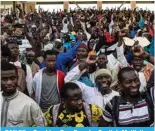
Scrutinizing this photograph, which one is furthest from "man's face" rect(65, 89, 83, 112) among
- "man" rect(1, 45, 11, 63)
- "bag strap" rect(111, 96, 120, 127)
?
"man" rect(1, 45, 11, 63)

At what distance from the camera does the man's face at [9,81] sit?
328 centimetres

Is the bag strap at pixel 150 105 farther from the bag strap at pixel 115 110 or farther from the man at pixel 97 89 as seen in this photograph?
the man at pixel 97 89

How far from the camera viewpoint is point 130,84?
10.1 ft

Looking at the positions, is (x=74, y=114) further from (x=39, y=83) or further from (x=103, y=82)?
(x=39, y=83)

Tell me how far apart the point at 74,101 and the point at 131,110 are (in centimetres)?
53

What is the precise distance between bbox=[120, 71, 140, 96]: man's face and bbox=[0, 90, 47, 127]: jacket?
2.14 ft

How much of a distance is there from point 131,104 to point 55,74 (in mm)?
1566

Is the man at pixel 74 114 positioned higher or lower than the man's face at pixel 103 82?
lower

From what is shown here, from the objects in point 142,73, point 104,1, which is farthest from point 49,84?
point 104,1

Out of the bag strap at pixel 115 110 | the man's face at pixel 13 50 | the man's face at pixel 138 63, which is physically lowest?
the bag strap at pixel 115 110

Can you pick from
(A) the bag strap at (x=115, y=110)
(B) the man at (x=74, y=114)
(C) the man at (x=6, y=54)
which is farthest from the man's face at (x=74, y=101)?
(C) the man at (x=6, y=54)

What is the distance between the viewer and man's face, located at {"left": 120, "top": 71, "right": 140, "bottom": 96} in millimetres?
3043

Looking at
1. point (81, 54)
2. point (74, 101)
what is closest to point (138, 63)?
point (81, 54)

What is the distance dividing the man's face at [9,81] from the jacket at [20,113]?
0.24 ft
